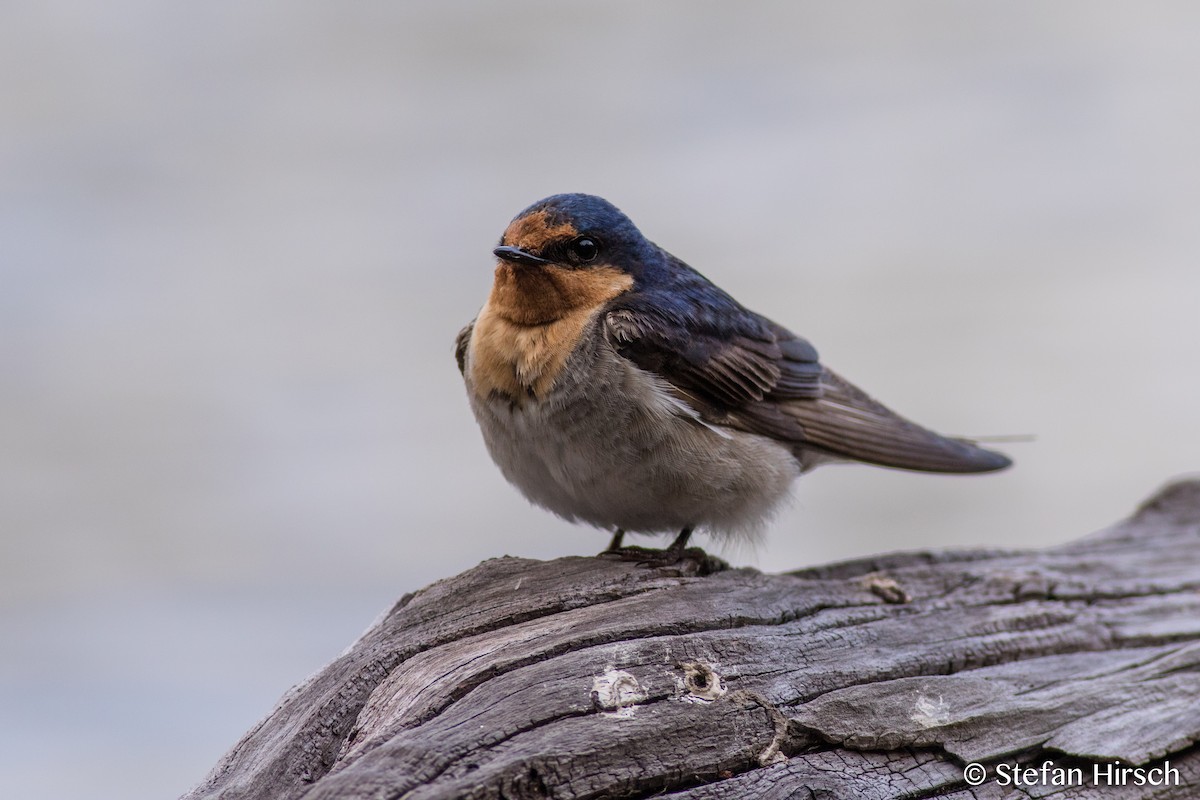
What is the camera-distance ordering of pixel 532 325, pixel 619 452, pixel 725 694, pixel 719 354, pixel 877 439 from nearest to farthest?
pixel 725 694
pixel 619 452
pixel 532 325
pixel 719 354
pixel 877 439

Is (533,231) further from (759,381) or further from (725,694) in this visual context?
(725,694)

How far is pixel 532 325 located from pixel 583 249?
0.64ft

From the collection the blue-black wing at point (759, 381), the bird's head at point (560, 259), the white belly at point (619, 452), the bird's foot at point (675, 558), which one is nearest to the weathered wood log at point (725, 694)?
the bird's foot at point (675, 558)

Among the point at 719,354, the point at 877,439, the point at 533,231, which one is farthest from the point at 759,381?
the point at 533,231

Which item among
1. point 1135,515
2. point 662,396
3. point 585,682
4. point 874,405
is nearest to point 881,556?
point 874,405

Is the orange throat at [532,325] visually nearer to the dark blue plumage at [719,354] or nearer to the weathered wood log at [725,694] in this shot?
the dark blue plumage at [719,354]

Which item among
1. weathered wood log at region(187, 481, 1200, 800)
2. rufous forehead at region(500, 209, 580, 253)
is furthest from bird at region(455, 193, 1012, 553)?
weathered wood log at region(187, 481, 1200, 800)

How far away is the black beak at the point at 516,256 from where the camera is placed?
2.47 meters

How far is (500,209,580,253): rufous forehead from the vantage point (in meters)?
2.53

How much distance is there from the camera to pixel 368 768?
1664 millimetres

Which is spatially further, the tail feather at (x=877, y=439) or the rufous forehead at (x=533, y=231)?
the tail feather at (x=877, y=439)

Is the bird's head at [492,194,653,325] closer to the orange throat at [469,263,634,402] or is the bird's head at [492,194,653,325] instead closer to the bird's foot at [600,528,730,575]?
the orange throat at [469,263,634,402]

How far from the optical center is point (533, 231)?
8.31 feet

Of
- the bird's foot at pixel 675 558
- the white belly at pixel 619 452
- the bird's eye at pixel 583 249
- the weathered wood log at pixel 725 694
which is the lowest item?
the weathered wood log at pixel 725 694
